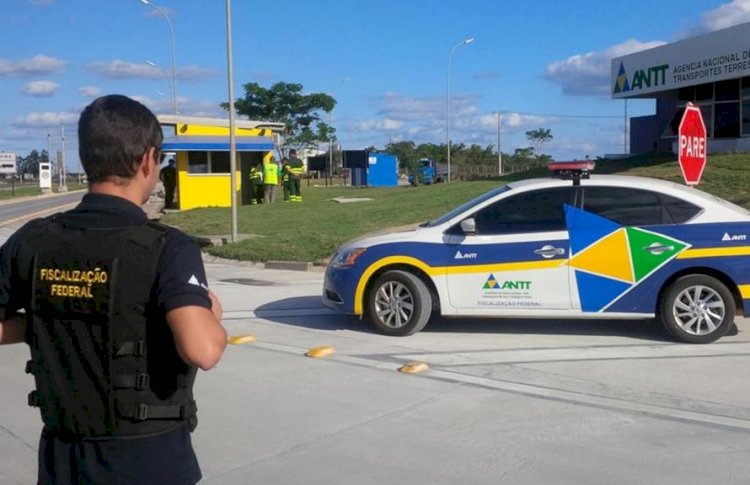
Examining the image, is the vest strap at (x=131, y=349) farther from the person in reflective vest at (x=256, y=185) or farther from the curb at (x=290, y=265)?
the person in reflective vest at (x=256, y=185)

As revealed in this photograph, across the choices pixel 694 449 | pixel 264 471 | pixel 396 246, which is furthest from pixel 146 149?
pixel 396 246

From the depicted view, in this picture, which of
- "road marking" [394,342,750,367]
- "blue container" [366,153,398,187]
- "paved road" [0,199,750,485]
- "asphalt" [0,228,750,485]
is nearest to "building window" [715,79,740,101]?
"blue container" [366,153,398,187]

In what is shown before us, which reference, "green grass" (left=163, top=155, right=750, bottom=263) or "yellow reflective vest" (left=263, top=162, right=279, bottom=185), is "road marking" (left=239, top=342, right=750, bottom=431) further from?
"yellow reflective vest" (left=263, top=162, right=279, bottom=185)

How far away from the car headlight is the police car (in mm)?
13

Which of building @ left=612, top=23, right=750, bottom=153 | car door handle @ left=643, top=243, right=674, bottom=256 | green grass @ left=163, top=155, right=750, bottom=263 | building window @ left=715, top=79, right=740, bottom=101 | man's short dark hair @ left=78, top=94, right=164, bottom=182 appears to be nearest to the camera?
man's short dark hair @ left=78, top=94, right=164, bottom=182

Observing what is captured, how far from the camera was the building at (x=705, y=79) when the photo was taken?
2842 centimetres

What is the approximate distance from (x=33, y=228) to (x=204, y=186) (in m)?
28.6

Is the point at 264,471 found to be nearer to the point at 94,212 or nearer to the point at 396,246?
the point at 94,212

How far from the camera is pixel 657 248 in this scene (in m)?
8.27

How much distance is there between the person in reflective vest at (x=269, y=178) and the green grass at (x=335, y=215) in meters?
1.83

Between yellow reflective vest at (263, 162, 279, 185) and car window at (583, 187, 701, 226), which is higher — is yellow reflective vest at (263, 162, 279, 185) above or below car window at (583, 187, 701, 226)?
above

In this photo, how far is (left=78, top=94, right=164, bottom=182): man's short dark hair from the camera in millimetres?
2418

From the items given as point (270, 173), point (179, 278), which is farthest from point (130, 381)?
point (270, 173)

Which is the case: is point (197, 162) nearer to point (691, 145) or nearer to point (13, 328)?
point (691, 145)
